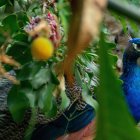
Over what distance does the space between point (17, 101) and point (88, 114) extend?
49 cm

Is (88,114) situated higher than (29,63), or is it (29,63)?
(29,63)

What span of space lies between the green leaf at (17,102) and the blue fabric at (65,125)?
0.36 m

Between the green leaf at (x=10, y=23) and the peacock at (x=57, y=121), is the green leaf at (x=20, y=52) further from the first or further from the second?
the peacock at (x=57, y=121)

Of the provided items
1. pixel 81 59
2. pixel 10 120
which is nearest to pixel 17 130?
pixel 10 120

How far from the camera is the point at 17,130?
4.42ft

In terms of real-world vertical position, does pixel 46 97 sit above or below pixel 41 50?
below

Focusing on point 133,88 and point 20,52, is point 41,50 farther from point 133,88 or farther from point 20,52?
point 133,88

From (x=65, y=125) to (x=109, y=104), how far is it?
120 cm

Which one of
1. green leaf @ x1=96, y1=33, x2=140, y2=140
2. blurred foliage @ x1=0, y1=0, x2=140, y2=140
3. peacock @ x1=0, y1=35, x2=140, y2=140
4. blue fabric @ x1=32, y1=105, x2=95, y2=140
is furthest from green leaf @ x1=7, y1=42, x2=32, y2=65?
green leaf @ x1=96, y1=33, x2=140, y2=140

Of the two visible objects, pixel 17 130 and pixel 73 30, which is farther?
pixel 17 130

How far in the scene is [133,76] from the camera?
2.10 metres

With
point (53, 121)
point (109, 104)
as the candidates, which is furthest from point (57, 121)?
point (109, 104)

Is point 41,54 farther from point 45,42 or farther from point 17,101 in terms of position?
point 17,101

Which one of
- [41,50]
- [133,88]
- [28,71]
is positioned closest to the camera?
[41,50]
